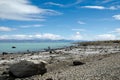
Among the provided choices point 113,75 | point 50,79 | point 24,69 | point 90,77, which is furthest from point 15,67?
point 113,75

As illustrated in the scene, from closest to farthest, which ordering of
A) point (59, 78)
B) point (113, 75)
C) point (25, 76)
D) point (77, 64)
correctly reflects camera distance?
point (113, 75), point (59, 78), point (25, 76), point (77, 64)

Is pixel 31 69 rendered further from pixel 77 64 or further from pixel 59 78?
pixel 77 64

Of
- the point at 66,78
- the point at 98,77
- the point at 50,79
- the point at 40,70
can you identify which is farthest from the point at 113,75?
the point at 40,70

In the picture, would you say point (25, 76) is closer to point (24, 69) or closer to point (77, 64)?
Result: point (24, 69)

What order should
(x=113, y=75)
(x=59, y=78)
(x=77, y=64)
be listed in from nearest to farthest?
1. (x=113, y=75)
2. (x=59, y=78)
3. (x=77, y=64)

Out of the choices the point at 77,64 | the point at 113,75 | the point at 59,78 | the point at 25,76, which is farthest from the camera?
the point at 77,64

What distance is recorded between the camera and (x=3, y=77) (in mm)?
21578

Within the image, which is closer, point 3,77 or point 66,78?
point 66,78

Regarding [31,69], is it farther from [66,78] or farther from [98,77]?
[98,77]

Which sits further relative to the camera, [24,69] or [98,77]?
[24,69]

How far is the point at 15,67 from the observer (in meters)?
21.5

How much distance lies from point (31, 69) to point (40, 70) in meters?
1.04

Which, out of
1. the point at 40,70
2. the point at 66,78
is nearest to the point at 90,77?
the point at 66,78

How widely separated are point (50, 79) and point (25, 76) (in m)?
3.50
